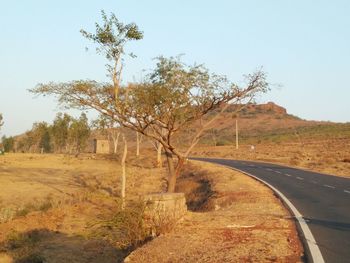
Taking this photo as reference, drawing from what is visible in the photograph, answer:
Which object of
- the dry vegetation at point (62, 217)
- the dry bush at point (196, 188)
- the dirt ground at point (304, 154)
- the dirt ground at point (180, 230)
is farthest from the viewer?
the dirt ground at point (304, 154)

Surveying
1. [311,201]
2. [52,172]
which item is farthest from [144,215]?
[52,172]

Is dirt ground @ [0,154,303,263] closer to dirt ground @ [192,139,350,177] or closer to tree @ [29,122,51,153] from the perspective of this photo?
dirt ground @ [192,139,350,177]

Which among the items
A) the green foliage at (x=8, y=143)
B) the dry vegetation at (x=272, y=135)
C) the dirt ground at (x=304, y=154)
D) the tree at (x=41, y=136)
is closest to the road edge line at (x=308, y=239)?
the dirt ground at (x=304, y=154)

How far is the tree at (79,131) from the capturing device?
76.5 m

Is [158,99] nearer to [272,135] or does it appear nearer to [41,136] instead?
[41,136]

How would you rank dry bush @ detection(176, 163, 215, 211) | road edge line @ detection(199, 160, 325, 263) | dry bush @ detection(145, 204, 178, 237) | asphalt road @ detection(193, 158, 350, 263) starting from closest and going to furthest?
road edge line @ detection(199, 160, 325, 263) < asphalt road @ detection(193, 158, 350, 263) < dry bush @ detection(145, 204, 178, 237) < dry bush @ detection(176, 163, 215, 211)

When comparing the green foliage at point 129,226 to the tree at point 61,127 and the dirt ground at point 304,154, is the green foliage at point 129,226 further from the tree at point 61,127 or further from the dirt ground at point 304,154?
the tree at point 61,127

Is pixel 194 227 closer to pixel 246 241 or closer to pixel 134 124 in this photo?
pixel 246 241

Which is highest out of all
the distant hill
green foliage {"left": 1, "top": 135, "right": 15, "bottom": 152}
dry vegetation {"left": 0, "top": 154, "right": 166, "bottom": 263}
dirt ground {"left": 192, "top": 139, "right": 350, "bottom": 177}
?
the distant hill

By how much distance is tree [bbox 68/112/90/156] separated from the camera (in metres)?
76.5

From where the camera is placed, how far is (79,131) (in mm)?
77312

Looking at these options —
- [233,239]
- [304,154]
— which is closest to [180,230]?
[233,239]

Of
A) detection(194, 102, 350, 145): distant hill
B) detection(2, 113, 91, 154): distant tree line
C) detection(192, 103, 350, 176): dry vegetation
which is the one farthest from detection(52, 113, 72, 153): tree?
detection(194, 102, 350, 145): distant hill

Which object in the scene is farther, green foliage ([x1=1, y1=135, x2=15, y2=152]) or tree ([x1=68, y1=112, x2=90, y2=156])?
green foliage ([x1=1, y1=135, x2=15, y2=152])
